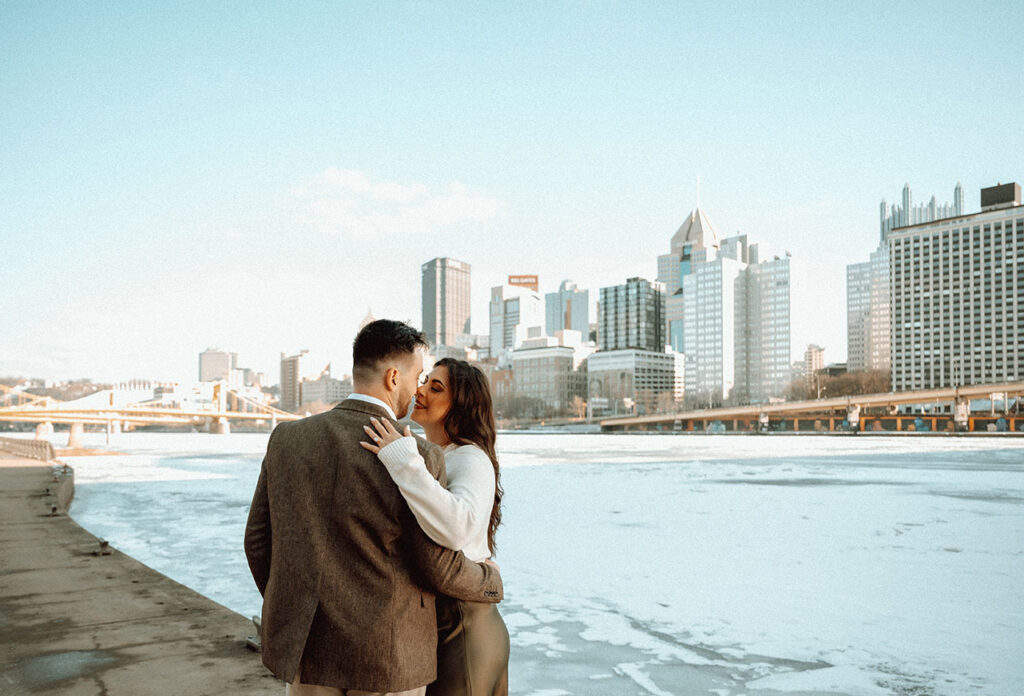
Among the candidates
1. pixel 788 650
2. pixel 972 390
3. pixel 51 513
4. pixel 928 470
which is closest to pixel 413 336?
pixel 788 650

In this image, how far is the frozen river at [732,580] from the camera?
5008 mm

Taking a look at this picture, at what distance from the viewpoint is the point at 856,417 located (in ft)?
248

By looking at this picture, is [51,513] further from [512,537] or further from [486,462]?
[486,462]

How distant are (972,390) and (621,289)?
11018 centimetres

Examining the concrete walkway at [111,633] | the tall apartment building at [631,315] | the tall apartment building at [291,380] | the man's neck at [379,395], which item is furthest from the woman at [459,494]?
the tall apartment building at [631,315]

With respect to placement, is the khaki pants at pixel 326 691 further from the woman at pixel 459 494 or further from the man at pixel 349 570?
the woman at pixel 459 494

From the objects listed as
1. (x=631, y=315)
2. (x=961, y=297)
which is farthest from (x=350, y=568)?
(x=631, y=315)

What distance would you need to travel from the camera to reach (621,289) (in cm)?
18725

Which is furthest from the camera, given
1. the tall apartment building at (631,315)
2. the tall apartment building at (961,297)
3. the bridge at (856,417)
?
the tall apartment building at (631,315)

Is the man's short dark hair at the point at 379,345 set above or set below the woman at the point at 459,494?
above

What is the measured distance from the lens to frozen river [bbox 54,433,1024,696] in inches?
197

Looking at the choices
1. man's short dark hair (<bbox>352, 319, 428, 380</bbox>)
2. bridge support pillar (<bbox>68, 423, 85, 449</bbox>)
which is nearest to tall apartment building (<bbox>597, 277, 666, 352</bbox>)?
bridge support pillar (<bbox>68, 423, 85, 449</bbox>)

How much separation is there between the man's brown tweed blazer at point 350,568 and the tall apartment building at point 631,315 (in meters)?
181

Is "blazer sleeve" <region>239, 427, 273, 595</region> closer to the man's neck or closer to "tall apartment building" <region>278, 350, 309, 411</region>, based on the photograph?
the man's neck
